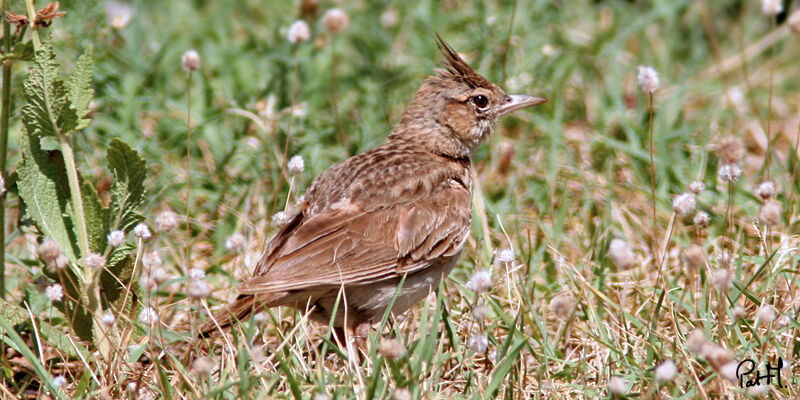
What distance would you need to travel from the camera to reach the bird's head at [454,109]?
4.74 meters

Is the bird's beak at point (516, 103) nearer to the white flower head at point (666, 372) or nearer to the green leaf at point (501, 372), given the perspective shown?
the green leaf at point (501, 372)

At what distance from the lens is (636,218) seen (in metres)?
4.97

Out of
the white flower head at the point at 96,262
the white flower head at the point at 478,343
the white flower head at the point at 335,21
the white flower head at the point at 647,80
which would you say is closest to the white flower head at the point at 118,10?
the white flower head at the point at 335,21

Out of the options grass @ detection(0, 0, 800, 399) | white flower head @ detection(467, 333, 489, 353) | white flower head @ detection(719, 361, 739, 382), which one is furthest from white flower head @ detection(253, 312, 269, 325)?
white flower head @ detection(719, 361, 739, 382)

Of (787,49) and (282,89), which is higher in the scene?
(282,89)

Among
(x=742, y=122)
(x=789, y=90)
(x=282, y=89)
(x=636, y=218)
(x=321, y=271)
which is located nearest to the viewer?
(x=321, y=271)

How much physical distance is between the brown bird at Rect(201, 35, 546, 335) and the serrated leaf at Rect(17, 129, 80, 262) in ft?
2.23

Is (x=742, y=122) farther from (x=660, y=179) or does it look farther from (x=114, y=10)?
(x=114, y=10)

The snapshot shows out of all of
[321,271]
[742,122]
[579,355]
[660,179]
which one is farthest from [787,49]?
[321,271]

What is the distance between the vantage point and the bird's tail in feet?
11.4

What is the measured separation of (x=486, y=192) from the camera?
18.1 ft

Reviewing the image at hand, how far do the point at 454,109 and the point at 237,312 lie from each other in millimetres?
1660

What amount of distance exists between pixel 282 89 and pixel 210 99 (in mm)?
446

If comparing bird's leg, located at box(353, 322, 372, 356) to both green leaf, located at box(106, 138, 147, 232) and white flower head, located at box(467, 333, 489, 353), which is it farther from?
green leaf, located at box(106, 138, 147, 232)
